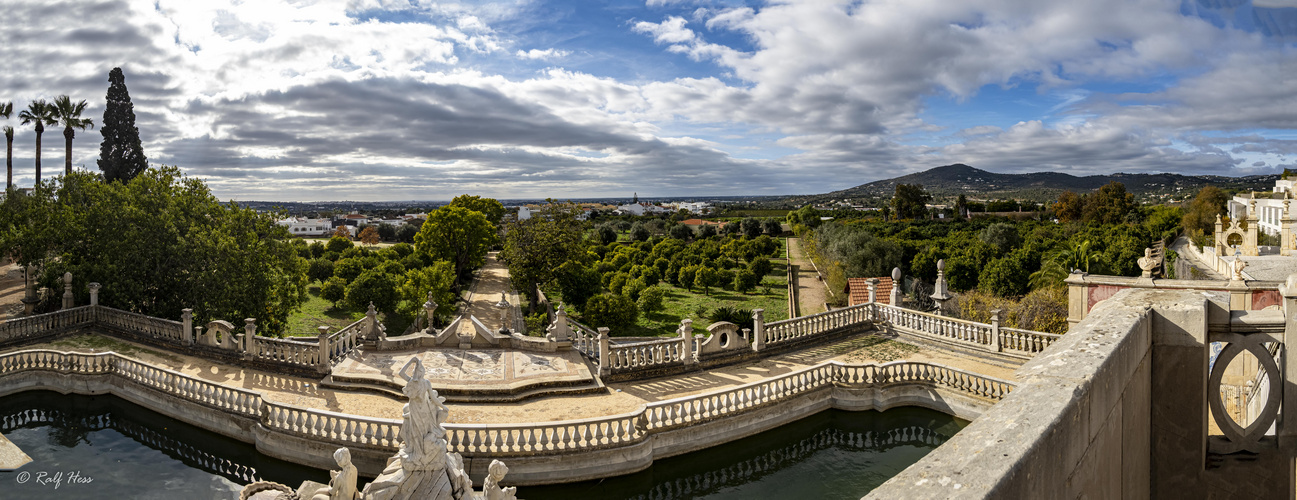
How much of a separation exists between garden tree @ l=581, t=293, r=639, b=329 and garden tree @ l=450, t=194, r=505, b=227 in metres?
32.7

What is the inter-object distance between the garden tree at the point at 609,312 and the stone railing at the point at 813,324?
11631 millimetres

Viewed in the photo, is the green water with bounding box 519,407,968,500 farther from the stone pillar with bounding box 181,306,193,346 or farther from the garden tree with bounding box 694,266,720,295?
the garden tree with bounding box 694,266,720,295

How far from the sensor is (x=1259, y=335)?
4695 millimetres

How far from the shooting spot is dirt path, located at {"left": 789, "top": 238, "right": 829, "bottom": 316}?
33.9 meters

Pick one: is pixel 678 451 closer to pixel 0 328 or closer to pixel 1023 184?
pixel 0 328

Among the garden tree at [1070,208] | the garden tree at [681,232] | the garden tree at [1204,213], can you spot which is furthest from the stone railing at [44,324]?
the garden tree at [1070,208]

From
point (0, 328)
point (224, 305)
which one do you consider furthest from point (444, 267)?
point (0, 328)

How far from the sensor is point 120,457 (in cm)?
1213

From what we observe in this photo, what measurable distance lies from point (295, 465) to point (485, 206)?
169 feet

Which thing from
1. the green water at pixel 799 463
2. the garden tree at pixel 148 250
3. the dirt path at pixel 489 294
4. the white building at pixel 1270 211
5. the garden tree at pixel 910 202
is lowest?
the green water at pixel 799 463

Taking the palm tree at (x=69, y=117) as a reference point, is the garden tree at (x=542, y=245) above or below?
below

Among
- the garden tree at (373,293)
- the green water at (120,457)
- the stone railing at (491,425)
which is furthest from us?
the garden tree at (373,293)

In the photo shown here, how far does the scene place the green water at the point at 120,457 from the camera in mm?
10922

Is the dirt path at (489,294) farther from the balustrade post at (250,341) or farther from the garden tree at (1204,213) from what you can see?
the garden tree at (1204,213)
